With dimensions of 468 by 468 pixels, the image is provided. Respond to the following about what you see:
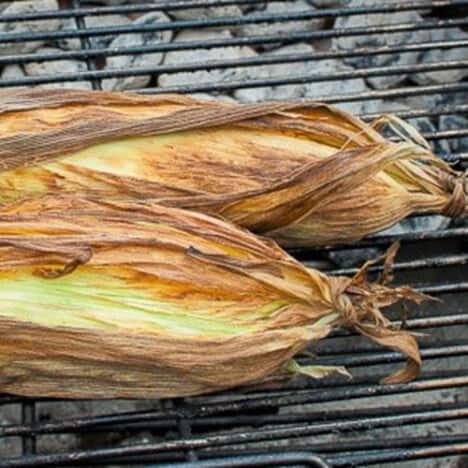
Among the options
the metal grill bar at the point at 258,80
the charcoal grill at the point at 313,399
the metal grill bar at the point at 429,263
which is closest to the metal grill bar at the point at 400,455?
the charcoal grill at the point at 313,399

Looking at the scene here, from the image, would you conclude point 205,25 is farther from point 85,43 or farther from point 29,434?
point 29,434

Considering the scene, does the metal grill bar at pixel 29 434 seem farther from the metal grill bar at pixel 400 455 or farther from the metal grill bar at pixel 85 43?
the metal grill bar at pixel 85 43

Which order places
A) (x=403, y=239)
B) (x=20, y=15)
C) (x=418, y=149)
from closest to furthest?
(x=418, y=149) → (x=403, y=239) → (x=20, y=15)

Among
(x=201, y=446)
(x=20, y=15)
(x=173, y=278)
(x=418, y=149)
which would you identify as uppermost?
(x=20, y=15)

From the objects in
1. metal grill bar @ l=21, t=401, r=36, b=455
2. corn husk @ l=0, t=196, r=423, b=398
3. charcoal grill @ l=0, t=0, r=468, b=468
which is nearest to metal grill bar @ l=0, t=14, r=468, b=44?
charcoal grill @ l=0, t=0, r=468, b=468

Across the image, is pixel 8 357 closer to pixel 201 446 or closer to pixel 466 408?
pixel 201 446

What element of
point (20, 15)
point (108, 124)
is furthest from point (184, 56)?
point (108, 124)

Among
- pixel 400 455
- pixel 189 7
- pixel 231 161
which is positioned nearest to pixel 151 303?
pixel 231 161
